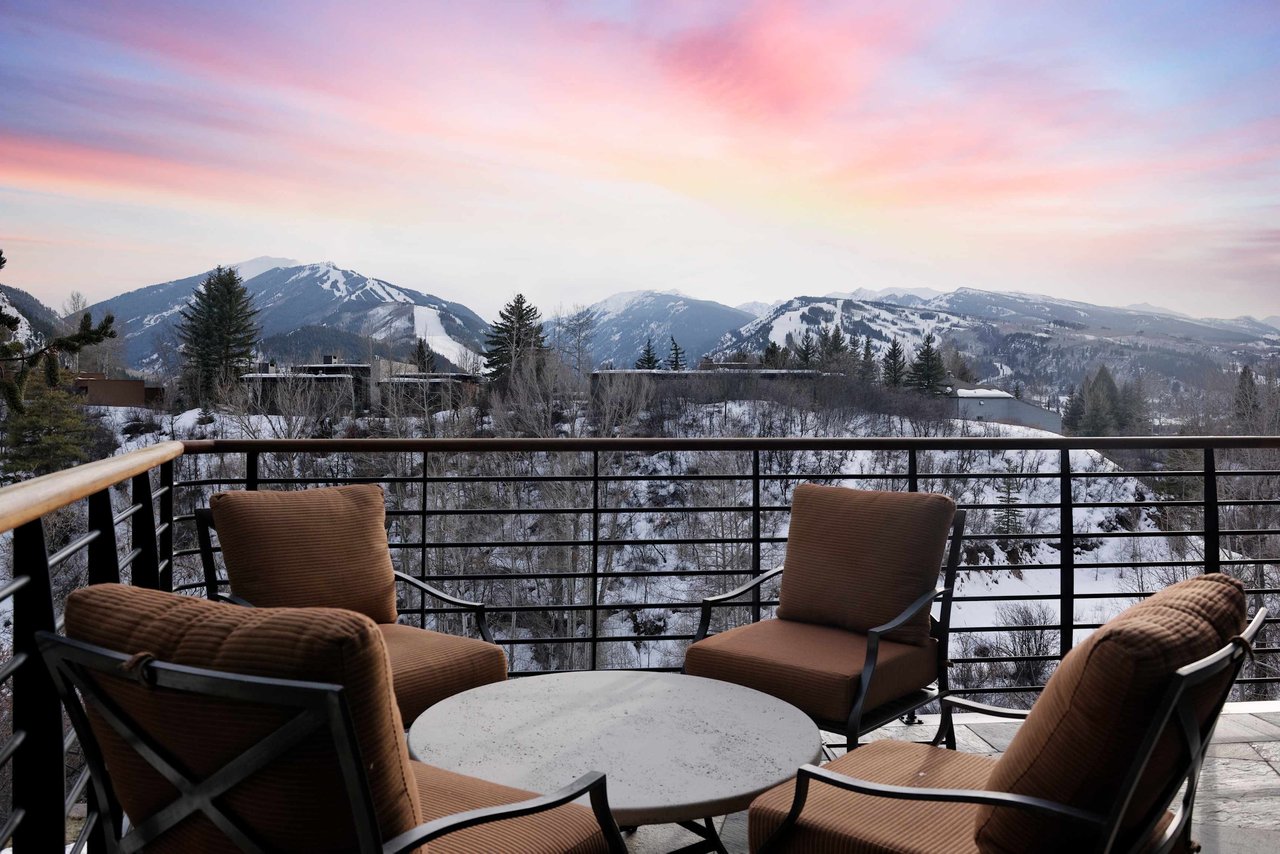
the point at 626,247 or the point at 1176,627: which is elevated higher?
the point at 626,247

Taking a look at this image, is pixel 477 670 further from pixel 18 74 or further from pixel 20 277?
pixel 18 74

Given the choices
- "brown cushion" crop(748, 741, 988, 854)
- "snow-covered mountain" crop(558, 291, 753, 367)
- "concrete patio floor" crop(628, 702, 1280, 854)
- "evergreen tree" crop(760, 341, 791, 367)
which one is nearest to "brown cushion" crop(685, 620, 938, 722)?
"concrete patio floor" crop(628, 702, 1280, 854)

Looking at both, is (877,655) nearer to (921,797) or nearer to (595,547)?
(921,797)

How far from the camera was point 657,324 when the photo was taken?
4953 centimetres

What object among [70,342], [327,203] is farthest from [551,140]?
[70,342]

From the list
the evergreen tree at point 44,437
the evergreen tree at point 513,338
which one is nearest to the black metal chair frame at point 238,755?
the evergreen tree at point 44,437

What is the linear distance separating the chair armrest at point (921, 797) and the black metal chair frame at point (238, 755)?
689 mm

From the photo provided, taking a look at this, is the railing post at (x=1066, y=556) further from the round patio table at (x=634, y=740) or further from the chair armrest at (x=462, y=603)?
the chair armrest at (x=462, y=603)

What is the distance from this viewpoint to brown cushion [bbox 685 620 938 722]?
2609 millimetres

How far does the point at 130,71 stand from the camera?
2647cm

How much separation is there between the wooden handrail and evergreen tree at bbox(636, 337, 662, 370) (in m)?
34.9

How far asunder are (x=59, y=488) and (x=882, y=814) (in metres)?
1.57

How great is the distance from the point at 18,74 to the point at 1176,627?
42808mm

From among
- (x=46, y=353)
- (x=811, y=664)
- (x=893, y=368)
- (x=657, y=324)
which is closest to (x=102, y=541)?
(x=811, y=664)
